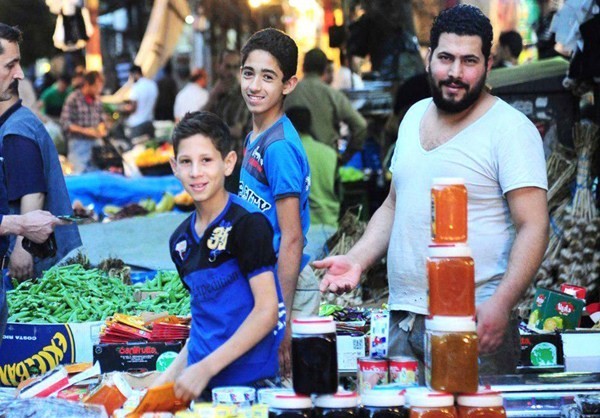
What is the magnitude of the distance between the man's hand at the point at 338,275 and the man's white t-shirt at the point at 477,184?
0.23m

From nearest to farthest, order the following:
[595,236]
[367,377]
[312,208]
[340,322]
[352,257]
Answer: [367,377] < [352,257] < [340,322] < [595,236] < [312,208]

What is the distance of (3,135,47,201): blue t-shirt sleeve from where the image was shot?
6926 millimetres

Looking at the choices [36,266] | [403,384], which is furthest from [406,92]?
[403,384]

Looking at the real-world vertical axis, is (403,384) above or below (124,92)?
below

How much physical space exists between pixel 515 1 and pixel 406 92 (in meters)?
12.2

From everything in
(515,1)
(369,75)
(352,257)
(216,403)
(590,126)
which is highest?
(515,1)

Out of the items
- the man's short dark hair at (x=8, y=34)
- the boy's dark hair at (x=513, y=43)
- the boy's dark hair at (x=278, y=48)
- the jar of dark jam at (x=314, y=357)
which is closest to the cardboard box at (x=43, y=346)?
the man's short dark hair at (x=8, y=34)

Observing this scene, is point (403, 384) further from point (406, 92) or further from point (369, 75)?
point (369, 75)

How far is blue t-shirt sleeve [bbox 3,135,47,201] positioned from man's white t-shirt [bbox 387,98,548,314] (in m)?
2.79

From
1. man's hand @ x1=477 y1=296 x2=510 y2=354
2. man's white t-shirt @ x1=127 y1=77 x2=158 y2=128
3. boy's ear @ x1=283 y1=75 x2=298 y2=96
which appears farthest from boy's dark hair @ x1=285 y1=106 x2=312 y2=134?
man's white t-shirt @ x1=127 y1=77 x2=158 y2=128

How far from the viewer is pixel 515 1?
23078mm

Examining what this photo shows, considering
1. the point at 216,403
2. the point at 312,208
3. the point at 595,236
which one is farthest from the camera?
the point at 312,208

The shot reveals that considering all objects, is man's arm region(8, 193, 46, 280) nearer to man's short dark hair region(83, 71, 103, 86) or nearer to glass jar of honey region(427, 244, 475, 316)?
glass jar of honey region(427, 244, 475, 316)

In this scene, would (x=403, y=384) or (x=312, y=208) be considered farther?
(x=312, y=208)
